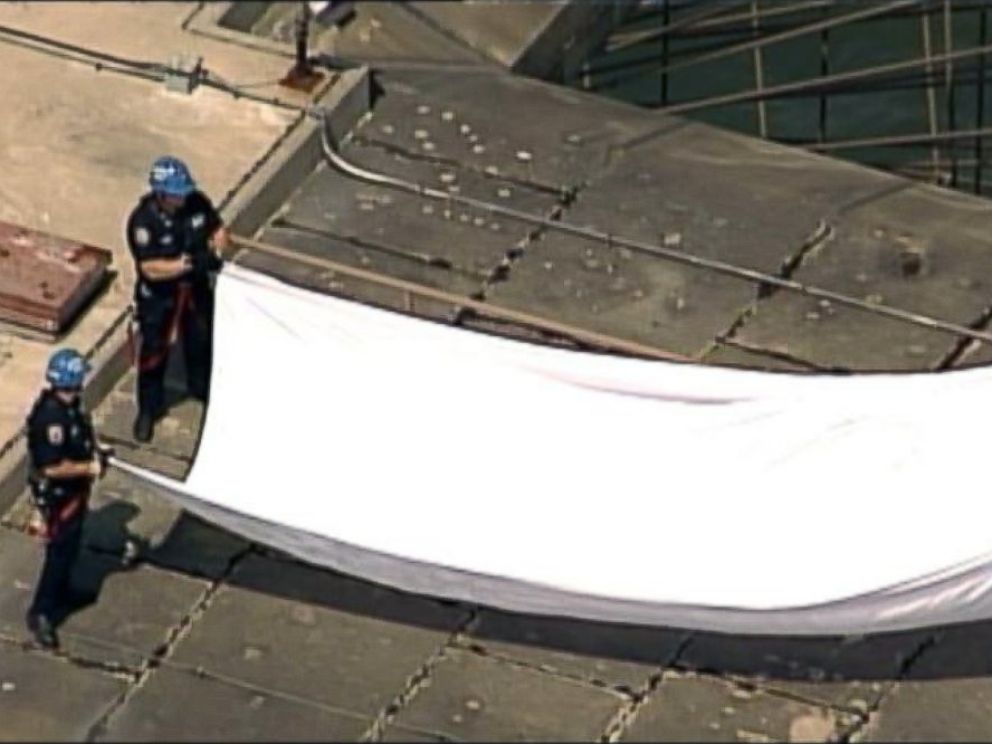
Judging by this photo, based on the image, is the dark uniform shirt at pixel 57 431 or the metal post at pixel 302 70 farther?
the metal post at pixel 302 70

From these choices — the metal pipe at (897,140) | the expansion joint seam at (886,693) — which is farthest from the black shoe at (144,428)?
the metal pipe at (897,140)

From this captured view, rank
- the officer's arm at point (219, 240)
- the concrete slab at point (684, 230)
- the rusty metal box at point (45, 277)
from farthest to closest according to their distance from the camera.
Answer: the concrete slab at point (684, 230), the rusty metal box at point (45, 277), the officer's arm at point (219, 240)

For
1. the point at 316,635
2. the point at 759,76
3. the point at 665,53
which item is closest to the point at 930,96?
the point at 759,76

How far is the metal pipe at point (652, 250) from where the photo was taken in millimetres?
23188

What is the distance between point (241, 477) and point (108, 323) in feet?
9.30

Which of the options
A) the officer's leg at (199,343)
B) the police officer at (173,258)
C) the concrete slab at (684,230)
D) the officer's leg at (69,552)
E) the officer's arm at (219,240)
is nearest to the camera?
the officer's leg at (69,552)

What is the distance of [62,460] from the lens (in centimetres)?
2006

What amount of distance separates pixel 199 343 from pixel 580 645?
113 inches

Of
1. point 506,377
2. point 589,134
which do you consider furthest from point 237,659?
point 589,134

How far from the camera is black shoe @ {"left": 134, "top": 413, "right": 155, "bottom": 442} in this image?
22281 mm

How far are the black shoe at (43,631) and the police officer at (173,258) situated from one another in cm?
178

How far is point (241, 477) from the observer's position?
2055 cm

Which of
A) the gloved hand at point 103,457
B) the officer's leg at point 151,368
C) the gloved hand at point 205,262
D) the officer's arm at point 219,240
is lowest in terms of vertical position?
the gloved hand at point 103,457

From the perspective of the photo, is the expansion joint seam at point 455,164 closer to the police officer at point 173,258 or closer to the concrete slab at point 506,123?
the concrete slab at point 506,123
